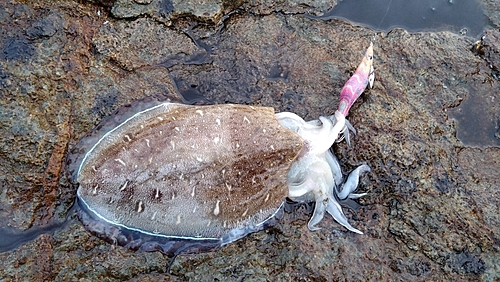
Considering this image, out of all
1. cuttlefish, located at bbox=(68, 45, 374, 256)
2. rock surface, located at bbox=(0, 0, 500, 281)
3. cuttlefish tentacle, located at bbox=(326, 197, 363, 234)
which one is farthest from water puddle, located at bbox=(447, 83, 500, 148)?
cuttlefish tentacle, located at bbox=(326, 197, 363, 234)

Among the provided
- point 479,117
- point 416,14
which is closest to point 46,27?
point 416,14

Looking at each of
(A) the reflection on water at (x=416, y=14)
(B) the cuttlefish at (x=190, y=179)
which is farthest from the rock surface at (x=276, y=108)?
(A) the reflection on water at (x=416, y=14)

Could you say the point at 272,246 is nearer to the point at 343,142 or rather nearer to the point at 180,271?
the point at 180,271

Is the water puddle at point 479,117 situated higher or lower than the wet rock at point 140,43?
lower

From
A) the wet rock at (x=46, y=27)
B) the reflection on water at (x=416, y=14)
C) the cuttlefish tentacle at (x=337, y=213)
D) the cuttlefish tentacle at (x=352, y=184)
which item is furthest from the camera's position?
the reflection on water at (x=416, y=14)

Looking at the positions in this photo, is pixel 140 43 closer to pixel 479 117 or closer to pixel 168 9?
pixel 168 9

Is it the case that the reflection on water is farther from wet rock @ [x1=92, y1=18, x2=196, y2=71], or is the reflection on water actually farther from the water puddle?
wet rock @ [x1=92, y1=18, x2=196, y2=71]

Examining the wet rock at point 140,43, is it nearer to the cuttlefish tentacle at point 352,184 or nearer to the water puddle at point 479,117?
the cuttlefish tentacle at point 352,184

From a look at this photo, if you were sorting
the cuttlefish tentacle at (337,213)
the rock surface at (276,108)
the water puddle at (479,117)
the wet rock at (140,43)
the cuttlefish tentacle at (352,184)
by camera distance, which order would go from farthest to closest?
the water puddle at (479,117)
the wet rock at (140,43)
the cuttlefish tentacle at (352,184)
the cuttlefish tentacle at (337,213)
the rock surface at (276,108)
